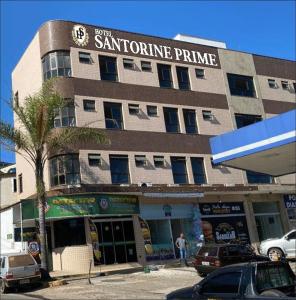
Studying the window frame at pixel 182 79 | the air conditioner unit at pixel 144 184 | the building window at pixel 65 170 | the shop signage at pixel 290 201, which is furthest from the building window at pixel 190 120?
the shop signage at pixel 290 201

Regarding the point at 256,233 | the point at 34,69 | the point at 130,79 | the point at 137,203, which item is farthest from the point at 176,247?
the point at 34,69

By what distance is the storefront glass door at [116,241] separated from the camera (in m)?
27.8

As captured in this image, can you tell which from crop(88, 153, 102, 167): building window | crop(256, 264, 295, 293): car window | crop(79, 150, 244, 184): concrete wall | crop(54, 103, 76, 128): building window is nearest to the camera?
crop(256, 264, 295, 293): car window

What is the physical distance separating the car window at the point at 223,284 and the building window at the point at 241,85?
1153 inches

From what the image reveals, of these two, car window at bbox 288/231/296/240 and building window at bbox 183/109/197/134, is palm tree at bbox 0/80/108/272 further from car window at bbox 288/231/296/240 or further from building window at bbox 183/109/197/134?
car window at bbox 288/231/296/240

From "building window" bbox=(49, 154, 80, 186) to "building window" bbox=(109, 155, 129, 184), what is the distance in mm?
2357

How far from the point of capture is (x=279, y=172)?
25.9 metres

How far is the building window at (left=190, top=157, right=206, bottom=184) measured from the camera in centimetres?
3250

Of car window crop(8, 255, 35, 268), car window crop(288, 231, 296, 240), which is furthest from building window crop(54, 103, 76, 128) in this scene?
car window crop(288, 231, 296, 240)

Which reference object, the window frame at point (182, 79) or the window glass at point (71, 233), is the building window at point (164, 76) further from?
the window glass at point (71, 233)

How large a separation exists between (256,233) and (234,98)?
33.4 ft

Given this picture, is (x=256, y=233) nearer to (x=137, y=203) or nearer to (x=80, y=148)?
(x=137, y=203)

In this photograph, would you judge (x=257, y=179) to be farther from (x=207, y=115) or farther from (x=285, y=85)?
(x=285, y=85)

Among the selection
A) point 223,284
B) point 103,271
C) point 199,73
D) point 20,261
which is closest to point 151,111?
point 199,73
